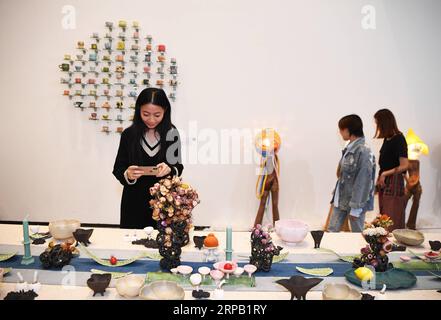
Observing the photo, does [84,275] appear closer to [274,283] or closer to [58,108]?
[274,283]

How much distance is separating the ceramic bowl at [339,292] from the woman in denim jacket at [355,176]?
174 centimetres

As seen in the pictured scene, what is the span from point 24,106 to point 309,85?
3528 millimetres

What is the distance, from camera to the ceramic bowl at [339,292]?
1.35 meters

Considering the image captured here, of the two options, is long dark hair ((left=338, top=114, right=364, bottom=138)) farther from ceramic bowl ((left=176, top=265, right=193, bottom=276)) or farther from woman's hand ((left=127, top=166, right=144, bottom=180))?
ceramic bowl ((left=176, top=265, right=193, bottom=276))

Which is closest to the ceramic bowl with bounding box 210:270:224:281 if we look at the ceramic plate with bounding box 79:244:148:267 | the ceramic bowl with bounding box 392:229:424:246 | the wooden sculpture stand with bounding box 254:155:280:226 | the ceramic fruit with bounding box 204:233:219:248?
the ceramic fruit with bounding box 204:233:219:248

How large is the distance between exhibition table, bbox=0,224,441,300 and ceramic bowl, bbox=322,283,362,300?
0.17ft

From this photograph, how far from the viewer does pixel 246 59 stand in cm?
414

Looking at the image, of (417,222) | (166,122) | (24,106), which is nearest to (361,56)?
(417,222)

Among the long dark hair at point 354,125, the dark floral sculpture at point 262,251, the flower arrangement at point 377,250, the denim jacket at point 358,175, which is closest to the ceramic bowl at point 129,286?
the dark floral sculpture at point 262,251

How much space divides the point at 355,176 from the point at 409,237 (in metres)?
1.16

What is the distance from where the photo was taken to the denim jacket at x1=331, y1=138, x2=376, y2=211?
2.96 meters

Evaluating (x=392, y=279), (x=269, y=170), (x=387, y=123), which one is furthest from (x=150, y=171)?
(x=387, y=123)

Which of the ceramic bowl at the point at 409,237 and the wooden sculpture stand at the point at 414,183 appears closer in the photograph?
the ceramic bowl at the point at 409,237

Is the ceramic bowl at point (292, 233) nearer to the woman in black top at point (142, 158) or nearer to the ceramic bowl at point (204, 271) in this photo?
the ceramic bowl at point (204, 271)
